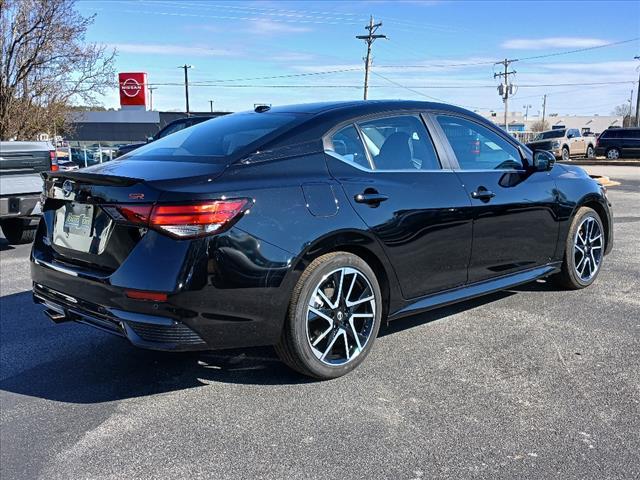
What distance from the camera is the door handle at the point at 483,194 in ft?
13.9

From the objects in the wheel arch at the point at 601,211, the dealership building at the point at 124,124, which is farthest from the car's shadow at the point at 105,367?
the dealership building at the point at 124,124

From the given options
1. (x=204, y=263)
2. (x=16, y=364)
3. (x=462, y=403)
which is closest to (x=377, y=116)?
(x=204, y=263)

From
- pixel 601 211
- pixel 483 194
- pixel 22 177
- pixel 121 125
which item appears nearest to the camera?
pixel 483 194

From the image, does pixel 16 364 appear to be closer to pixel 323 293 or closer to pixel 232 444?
pixel 232 444

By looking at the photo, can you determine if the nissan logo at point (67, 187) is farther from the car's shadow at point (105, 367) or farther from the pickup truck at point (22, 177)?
the pickup truck at point (22, 177)

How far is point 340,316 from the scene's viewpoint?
3555 millimetres

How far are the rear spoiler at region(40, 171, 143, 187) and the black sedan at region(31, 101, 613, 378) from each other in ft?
0.06

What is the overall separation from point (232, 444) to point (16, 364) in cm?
194

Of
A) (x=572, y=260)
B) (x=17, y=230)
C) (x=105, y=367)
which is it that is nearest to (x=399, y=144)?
(x=572, y=260)

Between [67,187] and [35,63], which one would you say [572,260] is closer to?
[67,187]

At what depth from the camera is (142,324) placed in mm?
3020

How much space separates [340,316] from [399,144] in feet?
4.23

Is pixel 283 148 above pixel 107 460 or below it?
above

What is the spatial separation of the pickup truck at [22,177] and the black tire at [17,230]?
0.19 ft
